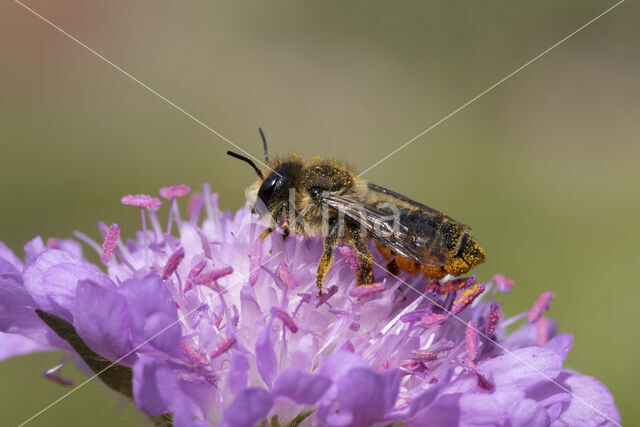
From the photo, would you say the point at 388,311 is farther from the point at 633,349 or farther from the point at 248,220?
the point at 633,349

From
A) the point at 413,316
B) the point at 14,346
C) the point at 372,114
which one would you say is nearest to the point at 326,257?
the point at 413,316

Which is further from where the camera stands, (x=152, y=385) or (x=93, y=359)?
(x=93, y=359)

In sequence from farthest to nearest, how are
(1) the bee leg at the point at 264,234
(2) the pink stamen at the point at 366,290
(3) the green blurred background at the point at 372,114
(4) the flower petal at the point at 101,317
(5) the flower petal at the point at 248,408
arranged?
(3) the green blurred background at the point at 372,114, (1) the bee leg at the point at 264,234, (2) the pink stamen at the point at 366,290, (4) the flower petal at the point at 101,317, (5) the flower petal at the point at 248,408

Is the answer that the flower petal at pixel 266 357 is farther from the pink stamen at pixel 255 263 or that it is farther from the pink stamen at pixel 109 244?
the pink stamen at pixel 109 244

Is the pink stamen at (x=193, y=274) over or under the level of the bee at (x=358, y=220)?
under

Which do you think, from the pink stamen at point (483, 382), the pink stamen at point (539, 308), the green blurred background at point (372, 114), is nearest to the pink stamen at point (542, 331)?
the pink stamen at point (539, 308)

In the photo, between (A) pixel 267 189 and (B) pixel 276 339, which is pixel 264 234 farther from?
(B) pixel 276 339

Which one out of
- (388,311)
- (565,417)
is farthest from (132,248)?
(565,417)
